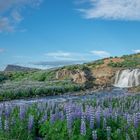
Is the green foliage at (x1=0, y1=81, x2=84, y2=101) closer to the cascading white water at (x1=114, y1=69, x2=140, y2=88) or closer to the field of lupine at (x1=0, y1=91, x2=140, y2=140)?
the cascading white water at (x1=114, y1=69, x2=140, y2=88)

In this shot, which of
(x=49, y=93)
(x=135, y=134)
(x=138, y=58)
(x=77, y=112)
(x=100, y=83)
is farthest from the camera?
(x=138, y=58)

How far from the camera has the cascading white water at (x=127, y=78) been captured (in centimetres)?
5334

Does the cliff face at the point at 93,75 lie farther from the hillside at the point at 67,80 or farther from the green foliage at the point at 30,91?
the green foliage at the point at 30,91

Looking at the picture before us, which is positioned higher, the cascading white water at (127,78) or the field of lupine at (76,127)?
the cascading white water at (127,78)

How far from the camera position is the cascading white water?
53.3 m

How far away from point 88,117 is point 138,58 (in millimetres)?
60931

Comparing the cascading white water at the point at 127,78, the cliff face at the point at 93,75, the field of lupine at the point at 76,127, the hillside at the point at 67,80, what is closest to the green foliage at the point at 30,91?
the hillside at the point at 67,80

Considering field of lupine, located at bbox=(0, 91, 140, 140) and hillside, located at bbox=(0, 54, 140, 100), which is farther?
hillside, located at bbox=(0, 54, 140, 100)

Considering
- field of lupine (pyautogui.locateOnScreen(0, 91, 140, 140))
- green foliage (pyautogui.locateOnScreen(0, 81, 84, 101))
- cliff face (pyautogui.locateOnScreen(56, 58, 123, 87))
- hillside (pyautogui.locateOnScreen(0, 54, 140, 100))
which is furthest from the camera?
cliff face (pyautogui.locateOnScreen(56, 58, 123, 87))

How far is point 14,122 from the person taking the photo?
13.2 meters

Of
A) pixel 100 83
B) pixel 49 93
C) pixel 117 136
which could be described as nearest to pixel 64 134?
pixel 117 136

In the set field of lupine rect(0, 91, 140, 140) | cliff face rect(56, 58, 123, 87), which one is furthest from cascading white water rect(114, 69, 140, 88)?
field of lupine rect(0, 91, 140, 140)

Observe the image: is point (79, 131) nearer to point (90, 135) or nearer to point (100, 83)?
point (90, 135)

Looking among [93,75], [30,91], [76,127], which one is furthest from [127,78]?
[76,127]
